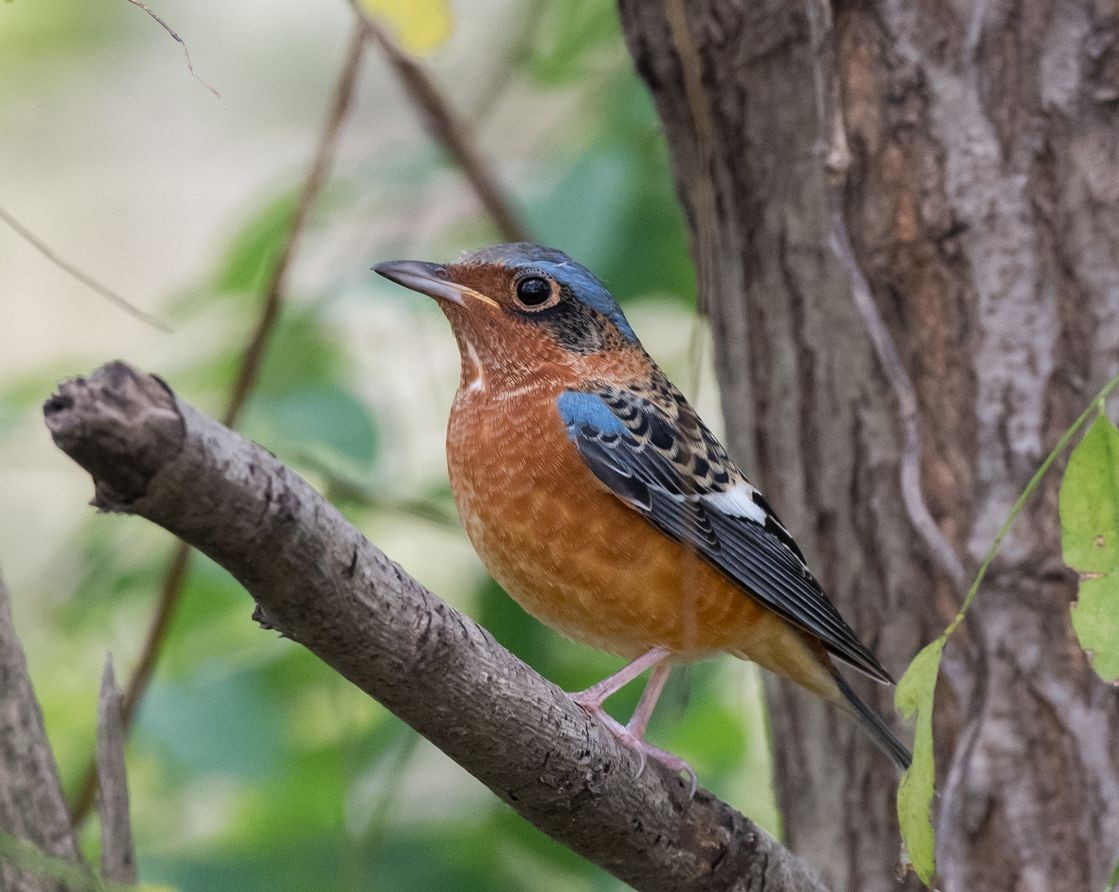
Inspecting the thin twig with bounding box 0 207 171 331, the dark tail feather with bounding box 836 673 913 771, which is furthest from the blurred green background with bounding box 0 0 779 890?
the thin twig with bounding box 0 207 171 331

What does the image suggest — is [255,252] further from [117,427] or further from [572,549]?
[117,427]

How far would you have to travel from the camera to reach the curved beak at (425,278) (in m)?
4.27

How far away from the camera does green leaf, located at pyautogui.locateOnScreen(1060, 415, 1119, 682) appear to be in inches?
101

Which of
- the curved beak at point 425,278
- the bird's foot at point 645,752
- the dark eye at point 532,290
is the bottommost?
the bird's foot at point 645,752

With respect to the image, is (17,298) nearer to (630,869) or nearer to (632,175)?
(632,175)

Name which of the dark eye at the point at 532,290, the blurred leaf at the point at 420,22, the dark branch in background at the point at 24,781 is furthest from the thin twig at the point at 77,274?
the dark eye at the point at 532,290

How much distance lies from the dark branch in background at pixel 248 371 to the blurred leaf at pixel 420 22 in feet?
5.54

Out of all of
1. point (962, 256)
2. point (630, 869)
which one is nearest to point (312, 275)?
point (962, 256)

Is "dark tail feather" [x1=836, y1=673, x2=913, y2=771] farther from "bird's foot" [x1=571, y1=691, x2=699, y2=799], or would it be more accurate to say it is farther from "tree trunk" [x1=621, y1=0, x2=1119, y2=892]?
"bird's foot" [x1=571, y1=691, x2=699, y2=799]

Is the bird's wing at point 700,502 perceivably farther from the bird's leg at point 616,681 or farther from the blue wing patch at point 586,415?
the bird's leg at point 616,681

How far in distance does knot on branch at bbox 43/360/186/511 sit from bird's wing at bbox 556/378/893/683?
222 cm

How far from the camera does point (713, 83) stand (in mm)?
4375

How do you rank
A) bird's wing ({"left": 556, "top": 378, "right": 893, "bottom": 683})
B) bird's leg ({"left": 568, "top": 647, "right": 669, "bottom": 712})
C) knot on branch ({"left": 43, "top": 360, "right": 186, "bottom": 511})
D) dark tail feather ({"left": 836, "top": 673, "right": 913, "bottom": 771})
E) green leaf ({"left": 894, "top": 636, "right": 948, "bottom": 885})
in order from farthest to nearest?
dark tail feather ({"left": 836, "top": 673, "right": 913, "bottom": 771}) < bird's wing ({"left": 556, "top": 378, "right": 893, "bottom": 683}) < bird's leg ({"left": 568, "top": 647, "right": 669, "bottom": 712}) < green leaf ({"left": 894, "top": 636, "right": 948, "bottom": 885}) < knot on branch ({"left": 43, "top": 360, "right": 186, "bottom": 511})

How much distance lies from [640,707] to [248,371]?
1820 millimetres
